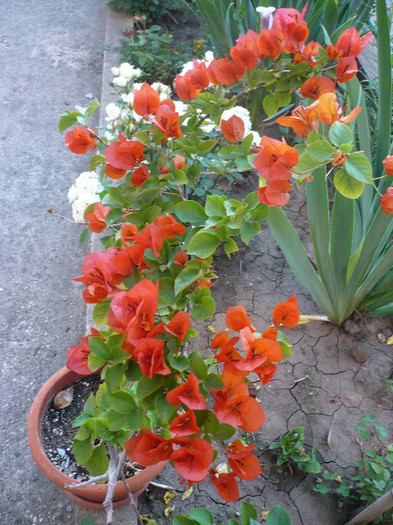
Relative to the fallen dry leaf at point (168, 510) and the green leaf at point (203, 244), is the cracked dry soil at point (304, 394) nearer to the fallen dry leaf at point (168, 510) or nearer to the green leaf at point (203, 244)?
the fallen dry leaf at point (168, 510)

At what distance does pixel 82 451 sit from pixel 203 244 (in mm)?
536

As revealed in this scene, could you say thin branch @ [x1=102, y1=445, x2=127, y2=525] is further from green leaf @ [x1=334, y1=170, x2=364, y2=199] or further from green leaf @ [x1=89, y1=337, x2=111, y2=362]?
green leaf @ [x1=334, y1=170, x2=364, y2=199]

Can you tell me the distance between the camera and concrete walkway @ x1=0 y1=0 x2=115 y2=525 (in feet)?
5.53

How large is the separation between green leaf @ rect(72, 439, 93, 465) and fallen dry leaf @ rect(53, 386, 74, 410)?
0.49m

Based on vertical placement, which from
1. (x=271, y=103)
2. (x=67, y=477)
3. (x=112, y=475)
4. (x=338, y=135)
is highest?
(x=338, y=135)

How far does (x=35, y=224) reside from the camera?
256cm

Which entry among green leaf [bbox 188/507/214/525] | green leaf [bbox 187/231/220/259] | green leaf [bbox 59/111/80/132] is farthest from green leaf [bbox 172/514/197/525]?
green leaf [bbox 59/111/80/132]

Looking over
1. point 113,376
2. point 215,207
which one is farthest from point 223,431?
point 215,207

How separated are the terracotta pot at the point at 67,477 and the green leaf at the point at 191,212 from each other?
699mm

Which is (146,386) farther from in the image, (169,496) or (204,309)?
(169,496)

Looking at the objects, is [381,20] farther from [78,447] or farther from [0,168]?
[0,168]

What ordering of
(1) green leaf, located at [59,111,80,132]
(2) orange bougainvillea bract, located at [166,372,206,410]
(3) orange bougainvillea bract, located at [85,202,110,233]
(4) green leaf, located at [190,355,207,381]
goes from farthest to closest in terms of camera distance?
1. (1) green leaf, located at [59,111,80,132]
2. (3) orange bougainvillea bract, located at [85,202,110,233]
3. (4) green leaf, located at [190,355,207,381]
4. (2) orange bougainvillea bract, located at [166,372,206,410]

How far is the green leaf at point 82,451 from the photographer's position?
3.47ft

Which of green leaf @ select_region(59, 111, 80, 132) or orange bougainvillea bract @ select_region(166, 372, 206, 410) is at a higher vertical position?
green leaf @ select_region(59, 111, 80, 132)
